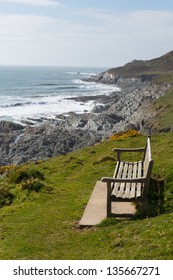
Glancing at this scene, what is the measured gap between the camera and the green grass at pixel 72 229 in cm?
794

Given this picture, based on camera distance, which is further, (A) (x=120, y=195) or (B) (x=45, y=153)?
(B) (x=45, y=153)

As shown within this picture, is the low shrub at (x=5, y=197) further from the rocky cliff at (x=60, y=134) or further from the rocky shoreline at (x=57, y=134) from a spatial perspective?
the rocky cliff at (x=60, y=134)

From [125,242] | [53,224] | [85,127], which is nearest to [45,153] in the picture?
[85,127]

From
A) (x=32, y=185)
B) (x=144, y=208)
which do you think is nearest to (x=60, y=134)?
(x=32, y=185)

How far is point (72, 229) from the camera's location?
10188 mm

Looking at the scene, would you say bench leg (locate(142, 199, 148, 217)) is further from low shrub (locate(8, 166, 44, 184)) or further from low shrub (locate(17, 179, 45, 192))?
low shrub (locate(8, 166, 44, 184))

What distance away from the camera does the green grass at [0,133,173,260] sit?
794 cm

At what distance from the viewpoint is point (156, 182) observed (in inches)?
515

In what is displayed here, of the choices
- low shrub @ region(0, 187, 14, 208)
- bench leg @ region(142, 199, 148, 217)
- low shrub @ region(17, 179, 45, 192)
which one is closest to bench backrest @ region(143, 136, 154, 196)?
bench leg @ region(142, 199, 148, 217)

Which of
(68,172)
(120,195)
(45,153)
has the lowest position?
(45,153)

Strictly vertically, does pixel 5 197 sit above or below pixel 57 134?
above

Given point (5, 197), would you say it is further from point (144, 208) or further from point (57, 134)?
point (57, 134)
